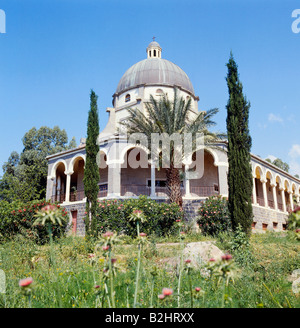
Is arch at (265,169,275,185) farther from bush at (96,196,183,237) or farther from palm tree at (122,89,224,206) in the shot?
bush at (96,196,183,237)

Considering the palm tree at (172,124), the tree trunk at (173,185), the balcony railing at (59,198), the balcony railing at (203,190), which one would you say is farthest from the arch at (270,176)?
the balcony railing at (59,198)

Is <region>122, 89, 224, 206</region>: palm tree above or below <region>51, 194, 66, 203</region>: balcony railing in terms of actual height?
above

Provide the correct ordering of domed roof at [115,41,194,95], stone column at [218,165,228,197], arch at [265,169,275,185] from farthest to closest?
1. domed roof at [115,41,194,95]
2. arch at [265,169,275,185]
3. stone column at [218,165,228,197]

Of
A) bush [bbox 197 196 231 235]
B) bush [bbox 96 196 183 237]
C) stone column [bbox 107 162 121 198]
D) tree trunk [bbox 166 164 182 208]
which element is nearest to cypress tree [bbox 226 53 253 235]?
bush [bbox 197 196 231 235]

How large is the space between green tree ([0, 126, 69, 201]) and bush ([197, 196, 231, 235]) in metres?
15.2

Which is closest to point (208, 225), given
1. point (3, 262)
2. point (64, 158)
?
point (3, 262)

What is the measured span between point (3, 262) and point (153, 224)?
7909 millimetres

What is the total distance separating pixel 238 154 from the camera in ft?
43.8

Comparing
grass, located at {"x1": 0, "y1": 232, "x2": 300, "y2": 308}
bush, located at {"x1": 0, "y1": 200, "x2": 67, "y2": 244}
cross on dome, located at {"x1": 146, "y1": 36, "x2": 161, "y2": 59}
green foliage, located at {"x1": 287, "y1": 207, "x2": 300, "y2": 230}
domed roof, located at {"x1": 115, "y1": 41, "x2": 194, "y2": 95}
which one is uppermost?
cross on dome, located at {"x1": 146, "y1": 36, "x2": 161, "y2": 59}

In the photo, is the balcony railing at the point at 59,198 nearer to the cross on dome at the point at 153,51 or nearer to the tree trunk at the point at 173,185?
the tree trunk at the point at 173,185

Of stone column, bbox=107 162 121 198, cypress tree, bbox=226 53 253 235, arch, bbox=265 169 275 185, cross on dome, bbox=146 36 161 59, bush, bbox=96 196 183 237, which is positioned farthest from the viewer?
cross on dome, bbox=146 36 161 59

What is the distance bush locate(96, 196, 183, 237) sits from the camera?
1471 cm

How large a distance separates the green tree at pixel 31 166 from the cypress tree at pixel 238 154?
17428 mm

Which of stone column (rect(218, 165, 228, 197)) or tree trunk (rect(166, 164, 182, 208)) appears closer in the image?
tree trunk (rect(166, 164, 182, 208))
